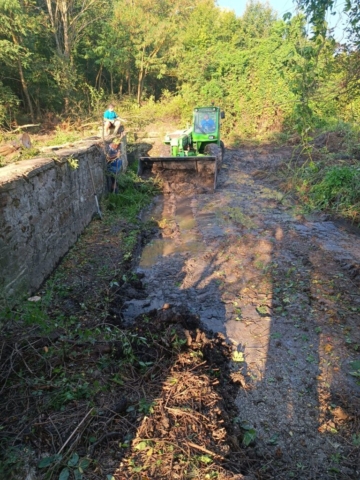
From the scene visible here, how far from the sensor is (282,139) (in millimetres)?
17547

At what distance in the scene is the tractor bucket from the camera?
10.9 meters

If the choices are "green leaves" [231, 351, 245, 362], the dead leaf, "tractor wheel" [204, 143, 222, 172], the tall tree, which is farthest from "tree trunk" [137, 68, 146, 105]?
the dead leaf

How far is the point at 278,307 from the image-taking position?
4953 millimetres

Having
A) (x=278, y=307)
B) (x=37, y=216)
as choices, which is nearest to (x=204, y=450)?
(x=278, y=307)

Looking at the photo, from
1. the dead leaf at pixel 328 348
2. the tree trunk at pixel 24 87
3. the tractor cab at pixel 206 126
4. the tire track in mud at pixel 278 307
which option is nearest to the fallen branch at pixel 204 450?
the tire track in mud at pixel 278 307

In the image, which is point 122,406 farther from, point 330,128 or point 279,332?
point 330,128

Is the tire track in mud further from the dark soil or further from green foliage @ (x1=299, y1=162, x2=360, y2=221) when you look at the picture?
green foliage @ (x1=299, y1=162, x2=360, y2=221)

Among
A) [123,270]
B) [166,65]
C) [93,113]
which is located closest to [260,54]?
[166,65]

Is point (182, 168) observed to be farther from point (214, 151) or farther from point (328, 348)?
point (328, 348)

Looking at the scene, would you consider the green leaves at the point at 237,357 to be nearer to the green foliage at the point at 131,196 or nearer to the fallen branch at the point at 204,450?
the fallen branch at the point at 204,450

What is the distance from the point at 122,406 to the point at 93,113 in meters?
19.5

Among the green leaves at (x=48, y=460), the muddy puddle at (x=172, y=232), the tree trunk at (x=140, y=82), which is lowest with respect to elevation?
the muddy puddle at (x=172, y=232)

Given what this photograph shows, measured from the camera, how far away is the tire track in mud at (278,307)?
9.84ft

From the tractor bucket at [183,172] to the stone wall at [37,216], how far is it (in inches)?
156
